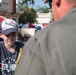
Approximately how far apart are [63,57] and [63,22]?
0.20m

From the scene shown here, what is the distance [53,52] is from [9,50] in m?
2.97

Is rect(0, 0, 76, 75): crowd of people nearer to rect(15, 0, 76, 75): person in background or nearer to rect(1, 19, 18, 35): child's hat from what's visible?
rect(15, 0, 76, 75): person in background

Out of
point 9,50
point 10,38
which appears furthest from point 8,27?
point 9,50

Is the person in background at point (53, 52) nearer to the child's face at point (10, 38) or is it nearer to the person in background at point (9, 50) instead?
the person in background at point (9, 50)

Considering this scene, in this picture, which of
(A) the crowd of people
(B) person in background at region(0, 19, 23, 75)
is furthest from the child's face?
(A) the crowd of people

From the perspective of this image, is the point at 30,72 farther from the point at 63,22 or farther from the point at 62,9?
the point at 62,9

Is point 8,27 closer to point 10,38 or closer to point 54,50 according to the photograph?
point 10,38

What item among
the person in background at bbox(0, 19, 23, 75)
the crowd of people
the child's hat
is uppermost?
the crowd of people

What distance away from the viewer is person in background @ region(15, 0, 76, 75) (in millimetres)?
1569

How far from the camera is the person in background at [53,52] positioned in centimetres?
157

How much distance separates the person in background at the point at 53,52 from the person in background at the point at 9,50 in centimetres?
252

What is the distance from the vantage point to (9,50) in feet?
14.9

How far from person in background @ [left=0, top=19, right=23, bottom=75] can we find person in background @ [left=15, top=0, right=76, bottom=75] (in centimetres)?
252

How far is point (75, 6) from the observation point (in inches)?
70.1
